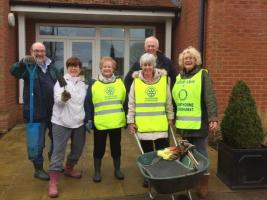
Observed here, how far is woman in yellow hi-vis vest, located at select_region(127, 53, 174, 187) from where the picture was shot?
428 cm

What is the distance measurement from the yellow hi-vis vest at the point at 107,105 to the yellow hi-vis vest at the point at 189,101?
77 cm

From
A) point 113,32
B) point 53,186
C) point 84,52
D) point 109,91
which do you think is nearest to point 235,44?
point 109,91

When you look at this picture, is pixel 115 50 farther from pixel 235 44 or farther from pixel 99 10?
pixel 235 44

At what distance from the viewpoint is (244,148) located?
450 cm

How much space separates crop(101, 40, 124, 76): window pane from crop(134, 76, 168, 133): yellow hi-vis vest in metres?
5.53

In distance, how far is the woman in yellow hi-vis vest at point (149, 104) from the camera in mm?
4277

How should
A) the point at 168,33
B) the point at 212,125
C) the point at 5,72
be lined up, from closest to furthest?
the point at 212,125 → the point at 5,72 → the point at 168,33

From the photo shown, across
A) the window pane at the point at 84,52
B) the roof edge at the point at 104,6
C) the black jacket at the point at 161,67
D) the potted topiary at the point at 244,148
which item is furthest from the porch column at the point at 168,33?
the potted topiary at the point at 244,148

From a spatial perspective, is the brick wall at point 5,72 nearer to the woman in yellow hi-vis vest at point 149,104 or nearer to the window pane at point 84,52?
the window pane at point 84,52

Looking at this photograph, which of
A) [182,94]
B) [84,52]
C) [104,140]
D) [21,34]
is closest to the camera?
[182,94]

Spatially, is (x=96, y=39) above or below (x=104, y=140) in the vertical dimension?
above

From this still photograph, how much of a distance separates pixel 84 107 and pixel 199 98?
4.69ft

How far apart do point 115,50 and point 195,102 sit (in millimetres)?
6103

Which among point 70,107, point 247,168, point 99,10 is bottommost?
point 247,168
